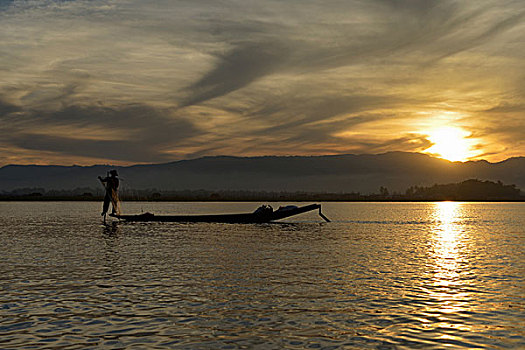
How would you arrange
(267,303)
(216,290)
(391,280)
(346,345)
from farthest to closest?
1. (391,280)
2. (216,290)
3. (267,303)
4. (346,345)

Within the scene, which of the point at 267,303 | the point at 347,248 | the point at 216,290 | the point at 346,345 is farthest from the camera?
the point at 347,248

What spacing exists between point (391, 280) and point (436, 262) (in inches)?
355

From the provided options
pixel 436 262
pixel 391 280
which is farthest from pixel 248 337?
pixel 436 262

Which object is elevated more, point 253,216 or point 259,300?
point 253,216

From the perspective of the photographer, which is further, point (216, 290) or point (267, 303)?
point (216, 290)

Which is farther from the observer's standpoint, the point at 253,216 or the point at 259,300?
the point at 253,216

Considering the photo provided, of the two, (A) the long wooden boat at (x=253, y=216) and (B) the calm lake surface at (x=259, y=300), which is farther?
(A) the long wooden boat at (x=253, y=216)

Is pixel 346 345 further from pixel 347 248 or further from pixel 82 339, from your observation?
pixel 347 248

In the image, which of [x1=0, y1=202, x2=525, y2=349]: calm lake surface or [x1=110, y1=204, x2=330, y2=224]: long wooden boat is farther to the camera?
[x1=110, y1=204, x2=330, y2=224]: long wooden boat

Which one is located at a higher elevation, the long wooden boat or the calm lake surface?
the long wooden boat

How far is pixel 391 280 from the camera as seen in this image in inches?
934

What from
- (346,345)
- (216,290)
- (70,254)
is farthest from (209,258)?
(346,345)

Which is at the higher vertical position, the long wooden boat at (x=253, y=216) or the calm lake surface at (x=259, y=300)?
the long wooden boat at (x=253, y=216)

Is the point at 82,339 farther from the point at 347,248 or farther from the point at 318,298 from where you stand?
the point at 347,248
